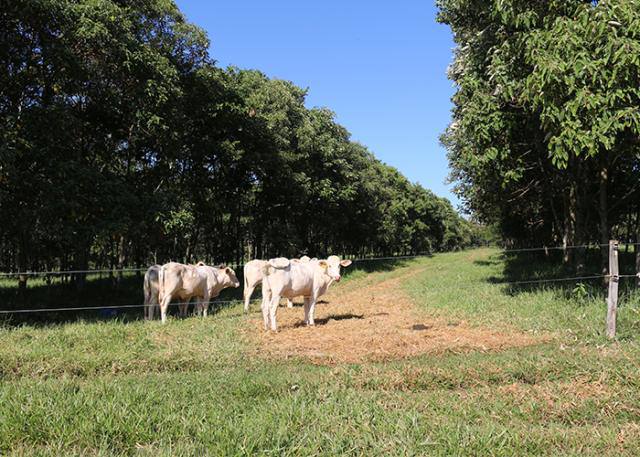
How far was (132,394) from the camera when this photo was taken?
531 centimetres

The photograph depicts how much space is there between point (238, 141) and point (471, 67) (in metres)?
10.9

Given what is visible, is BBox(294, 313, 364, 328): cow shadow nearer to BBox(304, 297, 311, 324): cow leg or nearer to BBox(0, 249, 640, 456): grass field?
BBox(304, 297, 311, 324): cow leg

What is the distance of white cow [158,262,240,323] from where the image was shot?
12391 mm

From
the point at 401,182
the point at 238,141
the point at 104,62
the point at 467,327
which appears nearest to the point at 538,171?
the point at 467,327

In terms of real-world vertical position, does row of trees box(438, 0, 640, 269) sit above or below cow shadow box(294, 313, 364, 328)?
above

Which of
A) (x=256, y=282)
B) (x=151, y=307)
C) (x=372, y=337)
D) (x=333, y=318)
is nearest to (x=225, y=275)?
(x=256, y=282)

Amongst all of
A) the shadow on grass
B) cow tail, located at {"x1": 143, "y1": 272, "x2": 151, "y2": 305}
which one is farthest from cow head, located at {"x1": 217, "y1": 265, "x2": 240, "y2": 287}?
the shadow on grass

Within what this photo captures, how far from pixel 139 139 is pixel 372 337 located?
13.3m

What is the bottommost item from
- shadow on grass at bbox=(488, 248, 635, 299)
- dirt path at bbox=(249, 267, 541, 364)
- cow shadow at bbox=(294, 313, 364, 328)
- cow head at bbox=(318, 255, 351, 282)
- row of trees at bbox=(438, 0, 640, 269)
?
cow shadow at bbox=(294, 313, 364, 328)

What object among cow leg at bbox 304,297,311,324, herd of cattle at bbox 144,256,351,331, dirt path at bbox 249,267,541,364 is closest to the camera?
dirt path at bbox 249,267,541,364

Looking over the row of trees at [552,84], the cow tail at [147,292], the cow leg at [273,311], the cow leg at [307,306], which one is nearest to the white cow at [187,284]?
the cow tail at [147,292]

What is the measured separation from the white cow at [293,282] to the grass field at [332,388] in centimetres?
64

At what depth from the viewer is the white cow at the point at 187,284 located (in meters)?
12.4

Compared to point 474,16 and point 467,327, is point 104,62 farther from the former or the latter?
point 467,327
